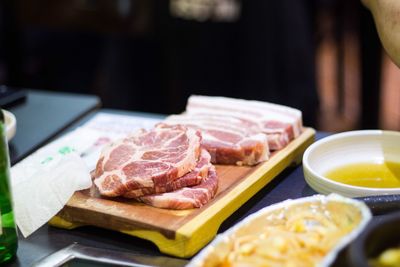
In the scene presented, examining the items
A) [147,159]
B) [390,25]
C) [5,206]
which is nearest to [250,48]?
[390,25]

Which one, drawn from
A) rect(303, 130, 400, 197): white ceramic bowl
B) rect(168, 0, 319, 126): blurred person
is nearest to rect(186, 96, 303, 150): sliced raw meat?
rect(303, 130, 400, 197): white ceramic bowl

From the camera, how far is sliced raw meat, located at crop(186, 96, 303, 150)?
1.88m

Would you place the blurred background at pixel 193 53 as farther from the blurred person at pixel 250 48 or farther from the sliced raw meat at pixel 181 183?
the sliced raw meat at pixel 181 183

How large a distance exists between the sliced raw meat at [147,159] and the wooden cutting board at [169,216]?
0.16 ft

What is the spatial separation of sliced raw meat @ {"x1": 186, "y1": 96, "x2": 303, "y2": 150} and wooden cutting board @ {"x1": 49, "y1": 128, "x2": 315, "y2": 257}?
0.56 feet

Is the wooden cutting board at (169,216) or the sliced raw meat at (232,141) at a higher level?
the sliced raw meat at (232,141)

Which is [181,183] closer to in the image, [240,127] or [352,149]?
[240,127]

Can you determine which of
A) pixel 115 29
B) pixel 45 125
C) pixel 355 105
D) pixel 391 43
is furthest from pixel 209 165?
pixel 355 105

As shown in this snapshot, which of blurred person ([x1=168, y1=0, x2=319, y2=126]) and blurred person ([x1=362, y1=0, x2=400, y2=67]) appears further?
blurred person ([x1=168, y1=0, x2=319, y2=126])

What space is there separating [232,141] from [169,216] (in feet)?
1.23

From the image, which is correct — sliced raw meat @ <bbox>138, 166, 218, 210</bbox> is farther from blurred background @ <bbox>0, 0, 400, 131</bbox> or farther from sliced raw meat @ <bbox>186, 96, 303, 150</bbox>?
blurred background @ <bbox>0, 0, 400, 131</bbox>

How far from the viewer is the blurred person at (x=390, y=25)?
164 cm

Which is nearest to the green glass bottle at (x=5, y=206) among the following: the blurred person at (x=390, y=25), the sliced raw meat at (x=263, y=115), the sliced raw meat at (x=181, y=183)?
the sliced raw meat at (x=181, y=183)

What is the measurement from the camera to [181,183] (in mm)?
1592
